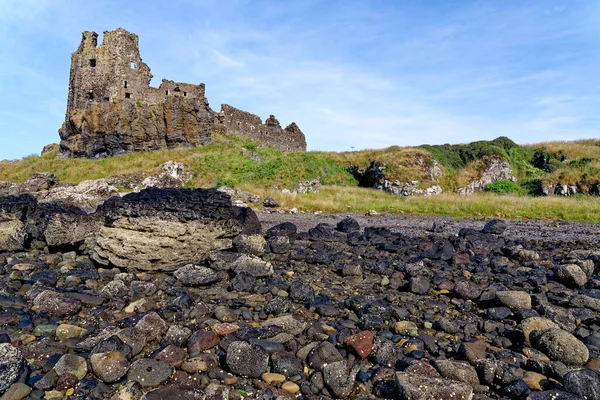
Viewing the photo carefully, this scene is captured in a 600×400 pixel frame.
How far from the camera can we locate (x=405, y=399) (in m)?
3.33

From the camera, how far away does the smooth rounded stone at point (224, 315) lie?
198 inches

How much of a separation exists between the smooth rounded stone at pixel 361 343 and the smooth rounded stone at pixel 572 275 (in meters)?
4.32

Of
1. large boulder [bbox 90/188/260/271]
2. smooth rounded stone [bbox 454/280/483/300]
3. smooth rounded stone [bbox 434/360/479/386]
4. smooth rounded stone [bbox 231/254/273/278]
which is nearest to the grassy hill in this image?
large boulder [bbox 90/188/260/271]

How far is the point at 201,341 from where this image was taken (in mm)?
4324

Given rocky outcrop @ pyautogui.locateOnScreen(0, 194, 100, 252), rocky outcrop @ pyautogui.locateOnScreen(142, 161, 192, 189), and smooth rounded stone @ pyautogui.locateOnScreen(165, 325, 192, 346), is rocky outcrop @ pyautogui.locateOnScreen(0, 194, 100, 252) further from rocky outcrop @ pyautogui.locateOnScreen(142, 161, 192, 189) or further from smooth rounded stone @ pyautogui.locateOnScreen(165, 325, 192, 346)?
rocky outcrop @ pyautogui.locateOnScreen(142, 161, 192, 189)

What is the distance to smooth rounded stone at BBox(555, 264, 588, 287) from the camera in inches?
257

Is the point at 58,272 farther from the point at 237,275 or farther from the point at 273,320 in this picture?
the point at 273,320

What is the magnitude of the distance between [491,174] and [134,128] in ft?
103

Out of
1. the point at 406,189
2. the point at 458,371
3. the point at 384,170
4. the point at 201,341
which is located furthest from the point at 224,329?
the point at 384,170

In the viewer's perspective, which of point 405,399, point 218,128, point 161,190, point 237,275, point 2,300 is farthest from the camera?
point 218,128

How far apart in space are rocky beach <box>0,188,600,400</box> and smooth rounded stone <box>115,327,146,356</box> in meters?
0.01

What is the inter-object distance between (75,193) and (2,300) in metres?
17.6

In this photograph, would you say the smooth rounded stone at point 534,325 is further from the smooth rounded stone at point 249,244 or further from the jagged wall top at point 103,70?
the jagged wall top at point 103,70

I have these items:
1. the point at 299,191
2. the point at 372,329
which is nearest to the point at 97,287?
the point at 372,329
